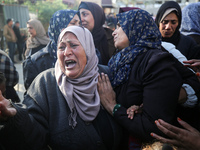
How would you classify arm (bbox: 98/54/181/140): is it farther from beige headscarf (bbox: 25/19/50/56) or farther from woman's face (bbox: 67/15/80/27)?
beige headscarf (bbox: 25/19/50/56)

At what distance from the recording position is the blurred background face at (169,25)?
2898 millimetres

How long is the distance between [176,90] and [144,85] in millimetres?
263

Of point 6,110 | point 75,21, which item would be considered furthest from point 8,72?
point 6,110

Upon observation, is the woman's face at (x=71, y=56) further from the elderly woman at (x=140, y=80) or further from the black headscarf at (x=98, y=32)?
the black headscarf at (x=98, y=32)

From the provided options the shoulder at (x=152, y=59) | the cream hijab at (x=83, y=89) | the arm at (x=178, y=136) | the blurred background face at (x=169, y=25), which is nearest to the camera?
the arm at (x=178, y=136)

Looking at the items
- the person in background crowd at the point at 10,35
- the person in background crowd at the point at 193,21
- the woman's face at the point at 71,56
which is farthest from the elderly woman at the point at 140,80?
the person in background crowd at the point at 10,35

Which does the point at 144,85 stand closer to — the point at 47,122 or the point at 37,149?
the point at 47,122

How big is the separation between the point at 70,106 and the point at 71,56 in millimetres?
466

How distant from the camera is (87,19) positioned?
3473 millimetres

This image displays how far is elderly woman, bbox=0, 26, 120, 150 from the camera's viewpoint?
5.50 ft

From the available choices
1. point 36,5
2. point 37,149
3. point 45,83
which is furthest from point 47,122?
point 36,5

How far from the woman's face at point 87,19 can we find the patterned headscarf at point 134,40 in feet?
5.06

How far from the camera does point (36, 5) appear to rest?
2112cm

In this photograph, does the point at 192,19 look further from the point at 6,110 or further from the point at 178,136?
the point at 6,110
